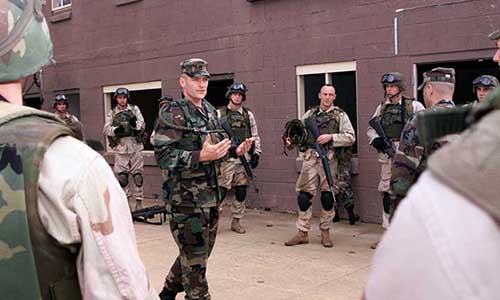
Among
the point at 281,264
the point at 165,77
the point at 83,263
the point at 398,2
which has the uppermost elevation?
the point at 398,2

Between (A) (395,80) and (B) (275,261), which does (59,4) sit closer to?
(A) (395,80)

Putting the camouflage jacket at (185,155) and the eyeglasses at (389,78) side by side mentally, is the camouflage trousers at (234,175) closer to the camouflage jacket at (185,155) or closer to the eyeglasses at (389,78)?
the eyeglasses at (389,78)

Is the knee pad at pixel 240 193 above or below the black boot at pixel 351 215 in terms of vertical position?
above

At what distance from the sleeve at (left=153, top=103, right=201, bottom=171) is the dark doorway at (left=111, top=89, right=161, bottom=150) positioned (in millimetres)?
6978

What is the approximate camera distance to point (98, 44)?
12.1 m

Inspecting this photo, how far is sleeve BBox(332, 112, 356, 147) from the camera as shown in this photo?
748 centimetres

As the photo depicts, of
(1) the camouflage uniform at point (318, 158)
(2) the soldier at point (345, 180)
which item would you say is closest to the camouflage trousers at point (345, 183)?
(2) the soldier at point (345, 180)

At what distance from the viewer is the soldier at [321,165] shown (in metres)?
7.29

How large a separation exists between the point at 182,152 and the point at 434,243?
354 centimetres

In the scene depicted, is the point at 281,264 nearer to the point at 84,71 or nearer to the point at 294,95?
the point at 294,95

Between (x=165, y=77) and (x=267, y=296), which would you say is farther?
(x=165, y=77)

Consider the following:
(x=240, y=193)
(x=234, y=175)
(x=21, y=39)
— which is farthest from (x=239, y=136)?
(x=21, y=39)

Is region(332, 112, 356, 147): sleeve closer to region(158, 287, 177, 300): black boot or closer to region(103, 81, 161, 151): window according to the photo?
region(158, 287, 177, 300): black boot

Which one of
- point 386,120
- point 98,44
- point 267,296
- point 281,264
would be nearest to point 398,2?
point 386,120
